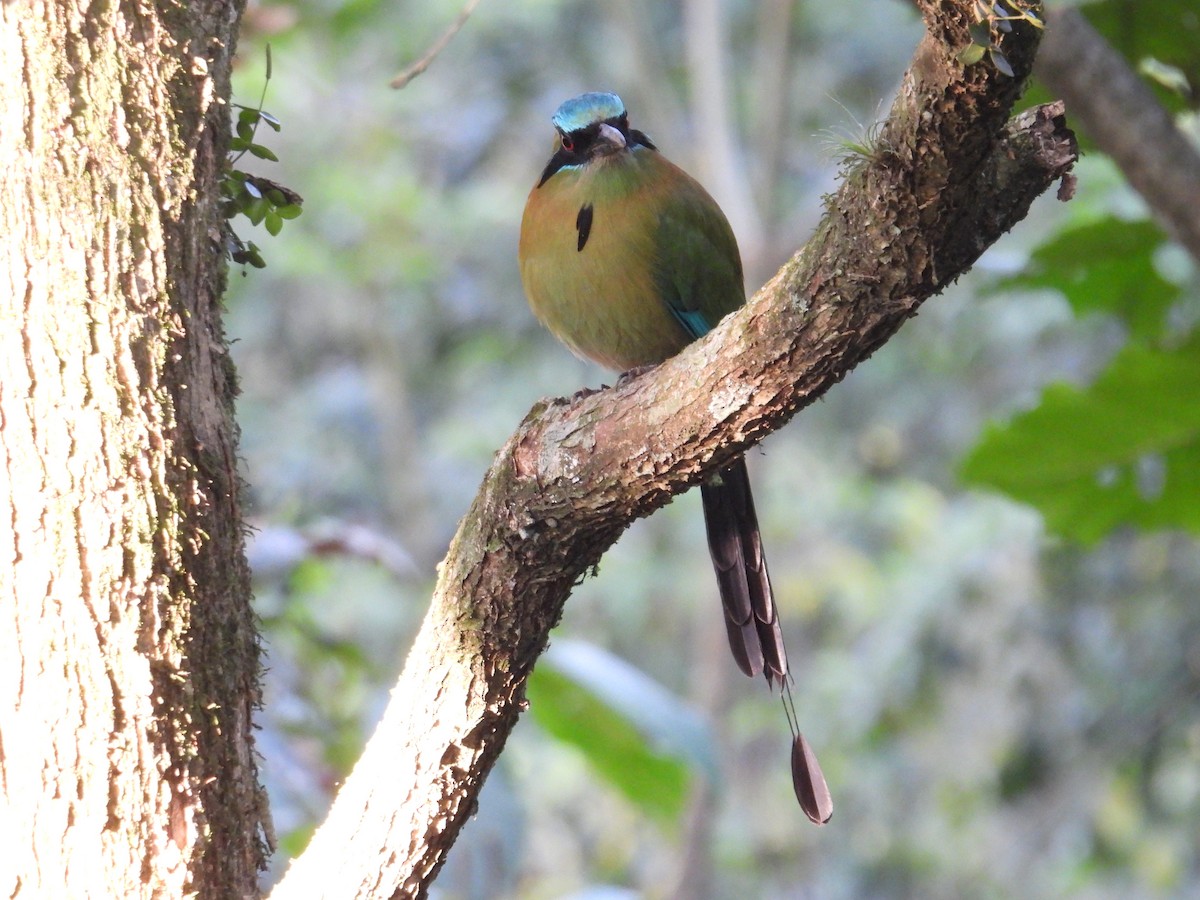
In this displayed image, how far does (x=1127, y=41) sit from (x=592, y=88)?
5.91 m

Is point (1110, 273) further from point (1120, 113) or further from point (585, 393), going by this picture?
point (585, 393)

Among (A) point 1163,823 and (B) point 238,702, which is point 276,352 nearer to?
(A) point 1163,823

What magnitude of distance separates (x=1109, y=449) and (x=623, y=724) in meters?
1.52

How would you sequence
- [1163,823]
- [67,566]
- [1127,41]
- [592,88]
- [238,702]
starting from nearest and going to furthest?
[67,566]
[238,702]
[1127,41]
[1163,823]
[592,88]

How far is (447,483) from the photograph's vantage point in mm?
9680

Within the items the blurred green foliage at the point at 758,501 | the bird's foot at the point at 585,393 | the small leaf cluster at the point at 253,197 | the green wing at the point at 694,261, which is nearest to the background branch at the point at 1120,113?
the blurred green foliage at the point at 758,501

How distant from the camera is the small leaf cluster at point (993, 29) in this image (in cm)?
117

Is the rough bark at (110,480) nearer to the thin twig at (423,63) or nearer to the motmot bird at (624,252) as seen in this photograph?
the thin twig at (423,63)

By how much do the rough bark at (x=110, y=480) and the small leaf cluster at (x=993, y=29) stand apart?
0.94m

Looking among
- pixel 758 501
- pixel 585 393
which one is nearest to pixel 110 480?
pixel 585 393

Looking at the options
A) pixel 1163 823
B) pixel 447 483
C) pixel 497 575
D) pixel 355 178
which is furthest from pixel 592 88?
pixel 497 575

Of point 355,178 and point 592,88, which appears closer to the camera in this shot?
point 355,178

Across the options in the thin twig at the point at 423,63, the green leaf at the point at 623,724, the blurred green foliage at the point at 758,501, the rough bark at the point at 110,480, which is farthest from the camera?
the blurred green foliage at the point at 758,501

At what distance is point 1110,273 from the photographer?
3773mm
